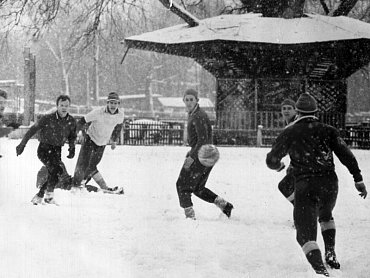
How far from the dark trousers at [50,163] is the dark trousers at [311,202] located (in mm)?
3868

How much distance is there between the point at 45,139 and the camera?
7129 millimetres

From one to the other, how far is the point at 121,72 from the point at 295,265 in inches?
2525

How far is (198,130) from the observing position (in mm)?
6469

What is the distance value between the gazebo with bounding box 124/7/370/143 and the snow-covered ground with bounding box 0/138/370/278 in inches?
331

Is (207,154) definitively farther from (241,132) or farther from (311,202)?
(241,132)

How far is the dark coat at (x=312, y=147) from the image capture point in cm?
452

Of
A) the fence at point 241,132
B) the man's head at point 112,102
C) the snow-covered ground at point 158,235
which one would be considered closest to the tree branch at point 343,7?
the fence at point 241,132

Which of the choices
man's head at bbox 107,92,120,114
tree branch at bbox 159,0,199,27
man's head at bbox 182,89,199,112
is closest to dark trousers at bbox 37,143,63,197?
man's head at bbox 107,92,120,114

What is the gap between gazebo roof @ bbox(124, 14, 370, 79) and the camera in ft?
55.1

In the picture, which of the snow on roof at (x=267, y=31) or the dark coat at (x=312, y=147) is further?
the snow on roof at (x=267, y=31)

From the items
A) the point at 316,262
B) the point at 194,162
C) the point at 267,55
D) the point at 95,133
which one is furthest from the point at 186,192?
the point at 267,55

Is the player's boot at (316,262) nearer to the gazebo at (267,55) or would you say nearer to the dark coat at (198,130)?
the dark coat at (198,130)

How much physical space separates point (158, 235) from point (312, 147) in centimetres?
208

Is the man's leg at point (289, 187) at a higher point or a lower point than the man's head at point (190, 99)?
lower
